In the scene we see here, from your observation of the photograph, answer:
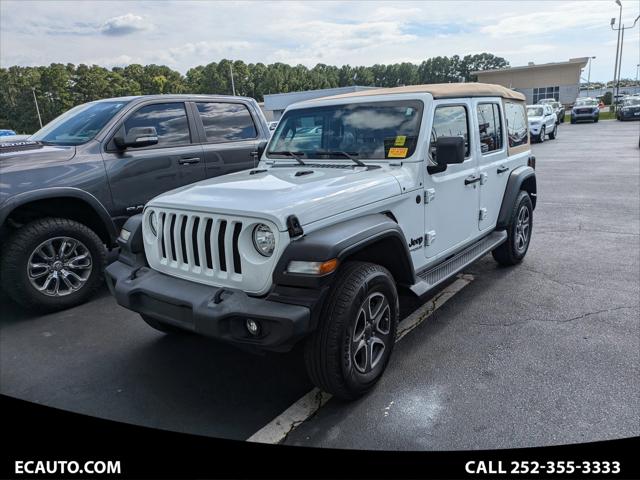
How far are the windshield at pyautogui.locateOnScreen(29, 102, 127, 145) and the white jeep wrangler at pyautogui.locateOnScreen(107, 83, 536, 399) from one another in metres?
2.06

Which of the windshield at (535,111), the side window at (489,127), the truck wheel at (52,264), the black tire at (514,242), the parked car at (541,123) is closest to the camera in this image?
the truck wheel at (52,264)

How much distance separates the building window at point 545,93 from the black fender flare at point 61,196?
6261 centimetres

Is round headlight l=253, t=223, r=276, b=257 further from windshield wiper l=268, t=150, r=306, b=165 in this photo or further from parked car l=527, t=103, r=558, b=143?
parked car l=527, t=103, r=558, b=143

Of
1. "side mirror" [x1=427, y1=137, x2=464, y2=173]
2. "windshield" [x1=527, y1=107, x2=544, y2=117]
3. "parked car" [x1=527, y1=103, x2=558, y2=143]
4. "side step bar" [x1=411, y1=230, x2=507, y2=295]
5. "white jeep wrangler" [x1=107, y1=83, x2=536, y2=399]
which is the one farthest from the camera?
"windshield" [x1=527, y1=107, x2=544, y2=117]

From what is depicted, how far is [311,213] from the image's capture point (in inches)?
111

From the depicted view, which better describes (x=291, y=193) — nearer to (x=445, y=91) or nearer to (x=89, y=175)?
(x=445, y=91)

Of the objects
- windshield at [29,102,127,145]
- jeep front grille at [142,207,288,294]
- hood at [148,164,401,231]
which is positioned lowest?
jeep front grille at [142,207,288,294]

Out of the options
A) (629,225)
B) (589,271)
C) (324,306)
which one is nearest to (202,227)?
(324,306)

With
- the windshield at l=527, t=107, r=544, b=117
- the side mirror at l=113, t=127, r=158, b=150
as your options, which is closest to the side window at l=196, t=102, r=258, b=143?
the side mirror at l=113, t=127, r=158, b=150

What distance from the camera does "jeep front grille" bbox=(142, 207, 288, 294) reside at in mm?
2730

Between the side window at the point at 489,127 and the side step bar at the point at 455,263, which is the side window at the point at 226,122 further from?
the side step bar at the point at 455,263

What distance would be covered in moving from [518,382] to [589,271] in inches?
109

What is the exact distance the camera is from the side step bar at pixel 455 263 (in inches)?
145

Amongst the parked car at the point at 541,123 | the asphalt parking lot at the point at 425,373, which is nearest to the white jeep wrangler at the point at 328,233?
the asphalt parking lot at the point at 425,373
